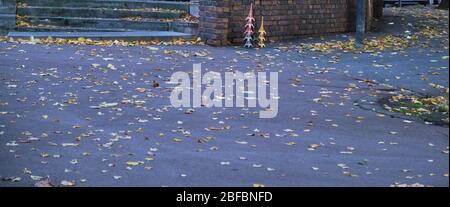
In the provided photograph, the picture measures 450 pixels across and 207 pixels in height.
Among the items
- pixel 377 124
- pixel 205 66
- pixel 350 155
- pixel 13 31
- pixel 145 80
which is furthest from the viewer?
pixel 13 31

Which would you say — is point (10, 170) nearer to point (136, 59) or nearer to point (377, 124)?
point (377, 124)

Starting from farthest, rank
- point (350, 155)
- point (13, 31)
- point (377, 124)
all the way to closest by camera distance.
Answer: point (13, 31) → point (377, 124) → point (350, 155)

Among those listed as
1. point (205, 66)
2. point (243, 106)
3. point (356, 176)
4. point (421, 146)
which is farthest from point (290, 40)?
point (356, 176)

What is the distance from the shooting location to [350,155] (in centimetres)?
629

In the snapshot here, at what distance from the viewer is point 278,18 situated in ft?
50.4

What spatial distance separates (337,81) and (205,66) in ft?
7.76

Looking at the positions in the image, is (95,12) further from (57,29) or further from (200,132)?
(200,132)

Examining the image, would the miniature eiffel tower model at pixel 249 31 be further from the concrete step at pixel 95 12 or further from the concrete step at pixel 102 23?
the concrete step at pixel 95 12

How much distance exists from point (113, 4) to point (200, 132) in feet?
33.6

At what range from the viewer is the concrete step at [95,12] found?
16172 millimetres

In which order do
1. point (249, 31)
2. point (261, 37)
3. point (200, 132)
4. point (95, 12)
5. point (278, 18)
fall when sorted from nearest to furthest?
point (200, 132) < point (249, 31) < point (261, 37) < point (278, 18) < point (95, 12)

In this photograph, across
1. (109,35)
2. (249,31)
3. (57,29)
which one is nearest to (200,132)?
(249,31)

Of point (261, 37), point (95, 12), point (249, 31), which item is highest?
point (95, 12)

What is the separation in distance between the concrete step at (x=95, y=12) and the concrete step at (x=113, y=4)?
26cm
